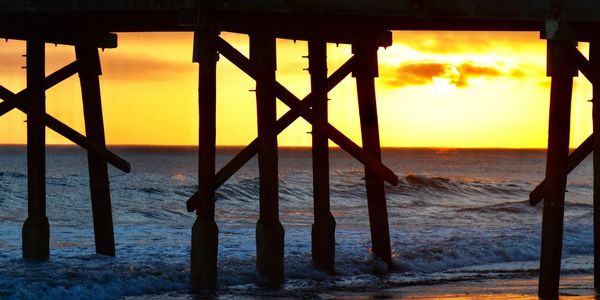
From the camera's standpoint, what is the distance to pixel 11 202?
132 ft

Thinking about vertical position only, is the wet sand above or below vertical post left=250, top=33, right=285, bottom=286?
below

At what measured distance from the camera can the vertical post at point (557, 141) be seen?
14.2 metres

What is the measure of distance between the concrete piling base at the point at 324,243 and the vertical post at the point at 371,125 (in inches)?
31.0

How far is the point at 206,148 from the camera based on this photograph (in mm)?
14312

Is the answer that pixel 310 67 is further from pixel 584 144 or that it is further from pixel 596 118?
pixel 596 118

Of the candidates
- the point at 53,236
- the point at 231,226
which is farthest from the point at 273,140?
the point at 231,226

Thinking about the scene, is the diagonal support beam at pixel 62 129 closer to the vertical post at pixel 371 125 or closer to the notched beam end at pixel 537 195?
the vertical post at pixel 371 125

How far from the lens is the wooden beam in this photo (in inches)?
581

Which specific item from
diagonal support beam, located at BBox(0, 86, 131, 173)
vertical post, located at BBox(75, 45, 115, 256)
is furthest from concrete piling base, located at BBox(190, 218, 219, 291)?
vertical post, located at BBox(75, 45, 115, 256)

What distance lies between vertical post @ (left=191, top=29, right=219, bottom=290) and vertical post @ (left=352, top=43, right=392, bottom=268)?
348 cm

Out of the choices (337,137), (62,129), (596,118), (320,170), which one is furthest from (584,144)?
(62,129)

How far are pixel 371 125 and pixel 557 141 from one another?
3898 mm

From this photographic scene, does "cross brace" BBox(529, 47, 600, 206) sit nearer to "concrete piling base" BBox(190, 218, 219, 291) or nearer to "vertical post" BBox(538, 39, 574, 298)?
"vertical post" BBox(538, 39, 574, 298)

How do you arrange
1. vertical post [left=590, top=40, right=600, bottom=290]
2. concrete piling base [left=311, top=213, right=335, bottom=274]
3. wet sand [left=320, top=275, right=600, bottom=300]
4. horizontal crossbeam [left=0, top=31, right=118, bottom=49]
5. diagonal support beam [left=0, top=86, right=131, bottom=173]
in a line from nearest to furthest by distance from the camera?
vertical post [left=590, top=40, right=600, bottom=290], wet sand [left=320, top=275, right=600, bottom=300], diagonal support beam [left=0, top=86, right=131, bottom=173], concrete piling base [left=311, top=213, right=335, bottom=274], horizontal crossbeam [left=0, top=31, right=118, bottom=49]
